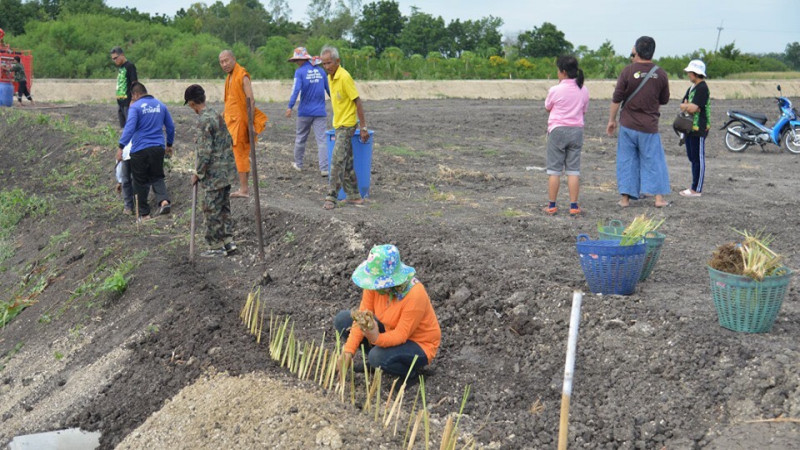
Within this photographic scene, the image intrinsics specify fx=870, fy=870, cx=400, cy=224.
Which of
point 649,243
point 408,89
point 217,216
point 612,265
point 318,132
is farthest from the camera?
point 408,89

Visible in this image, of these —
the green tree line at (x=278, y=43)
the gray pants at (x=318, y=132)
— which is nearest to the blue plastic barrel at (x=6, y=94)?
the green tree line at (x=278, y=43)

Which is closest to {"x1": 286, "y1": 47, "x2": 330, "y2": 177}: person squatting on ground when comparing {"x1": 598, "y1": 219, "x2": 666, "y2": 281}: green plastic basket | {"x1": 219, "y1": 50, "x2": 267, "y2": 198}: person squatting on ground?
{"x1": 219, "y1": 50, "x2": 267, "y2": 198}: person squatting on ground

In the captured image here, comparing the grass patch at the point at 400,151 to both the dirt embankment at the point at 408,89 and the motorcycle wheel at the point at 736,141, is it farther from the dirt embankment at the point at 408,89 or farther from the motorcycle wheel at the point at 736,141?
the dirt embankment at the point at 408,89

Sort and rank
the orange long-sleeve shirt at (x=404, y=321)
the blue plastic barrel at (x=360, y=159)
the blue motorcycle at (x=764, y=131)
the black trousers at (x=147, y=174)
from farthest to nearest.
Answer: the blue motorcycle at (x=764, y=131) < the black trousers at (x=147, y=174) < the blue plastic barrel at (x=360, y=159) < the orange long-sleeve shirt at (x=404, y=321)

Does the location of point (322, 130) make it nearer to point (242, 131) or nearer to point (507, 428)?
point (242, 131)

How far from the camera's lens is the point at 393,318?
18.0 feet

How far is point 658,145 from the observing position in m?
9.52

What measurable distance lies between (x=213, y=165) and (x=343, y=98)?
69.9 inches

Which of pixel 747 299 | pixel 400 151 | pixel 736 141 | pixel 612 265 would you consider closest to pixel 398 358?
pixel 612 265

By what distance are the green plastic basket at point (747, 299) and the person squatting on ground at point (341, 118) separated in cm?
484

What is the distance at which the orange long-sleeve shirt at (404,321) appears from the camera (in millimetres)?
5379

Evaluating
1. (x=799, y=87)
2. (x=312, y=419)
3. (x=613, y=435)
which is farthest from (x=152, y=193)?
(x=799, y=87)

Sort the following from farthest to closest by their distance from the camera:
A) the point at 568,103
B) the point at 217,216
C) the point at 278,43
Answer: the point at 278,43 → the point at 568,103 → the point at 217,216

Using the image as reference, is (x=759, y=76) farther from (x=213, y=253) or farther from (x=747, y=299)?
(x=747, y=299)
